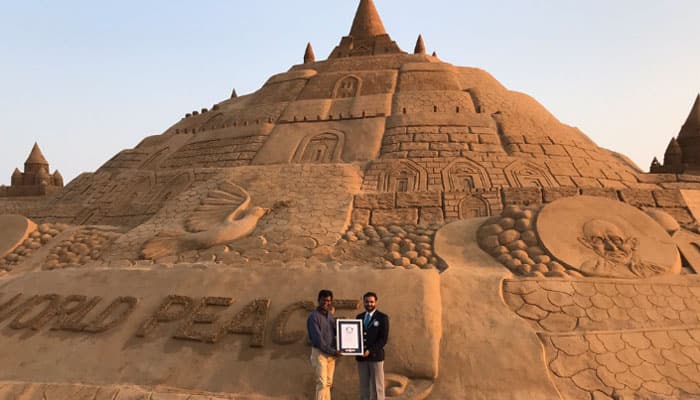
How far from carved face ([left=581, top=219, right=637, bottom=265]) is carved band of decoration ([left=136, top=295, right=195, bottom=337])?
4.73m

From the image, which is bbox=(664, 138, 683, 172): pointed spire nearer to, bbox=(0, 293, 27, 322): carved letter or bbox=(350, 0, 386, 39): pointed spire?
bbox=(350, 0, 386, 39): pointed spire

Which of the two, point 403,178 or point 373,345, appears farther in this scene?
point 403,178

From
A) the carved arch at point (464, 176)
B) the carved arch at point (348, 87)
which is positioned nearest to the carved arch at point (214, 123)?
the carved arch at point (348, 87)

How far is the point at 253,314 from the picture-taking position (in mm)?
5305

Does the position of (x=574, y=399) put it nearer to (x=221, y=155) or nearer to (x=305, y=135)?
(x=305, y=135)

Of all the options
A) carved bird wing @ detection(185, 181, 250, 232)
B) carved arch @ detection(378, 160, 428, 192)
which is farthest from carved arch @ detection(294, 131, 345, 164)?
carved bird wing @ detection(185, 181, 250, 232)

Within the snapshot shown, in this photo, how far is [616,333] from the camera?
199 inches

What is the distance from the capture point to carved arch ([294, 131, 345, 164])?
33.1ft

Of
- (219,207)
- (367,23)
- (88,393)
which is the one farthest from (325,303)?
(367,23)

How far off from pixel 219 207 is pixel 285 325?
4.00 m

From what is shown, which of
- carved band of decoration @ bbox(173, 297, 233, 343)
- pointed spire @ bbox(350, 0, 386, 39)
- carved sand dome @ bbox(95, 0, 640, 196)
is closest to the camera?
carved band of decoration @ bbox(173, 297, 233, 343)

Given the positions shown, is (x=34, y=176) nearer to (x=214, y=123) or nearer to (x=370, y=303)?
(x=214, y=123)

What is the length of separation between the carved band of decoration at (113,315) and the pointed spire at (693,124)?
20756mm

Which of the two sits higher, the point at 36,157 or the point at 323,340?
the point at 36,157
